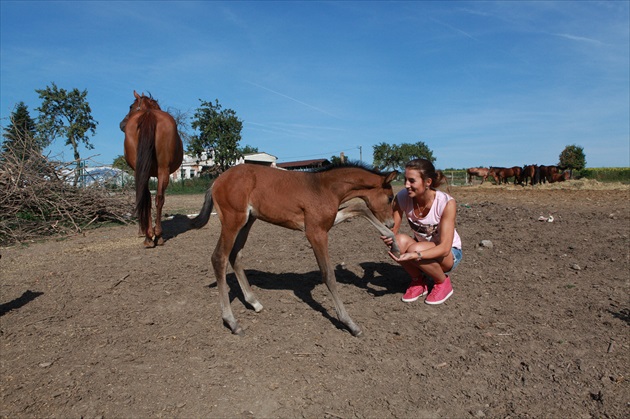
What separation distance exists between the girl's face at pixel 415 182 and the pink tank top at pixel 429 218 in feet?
1.02

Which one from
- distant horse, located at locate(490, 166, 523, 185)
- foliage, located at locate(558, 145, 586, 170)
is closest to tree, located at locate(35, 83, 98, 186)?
distant horse, located at locate(490, 166, 523, 185)

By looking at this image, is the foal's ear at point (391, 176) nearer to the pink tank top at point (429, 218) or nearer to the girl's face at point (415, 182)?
the girl's face at point (415, 182)

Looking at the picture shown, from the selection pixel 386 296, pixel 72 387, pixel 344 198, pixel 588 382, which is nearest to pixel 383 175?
pixel 344 198

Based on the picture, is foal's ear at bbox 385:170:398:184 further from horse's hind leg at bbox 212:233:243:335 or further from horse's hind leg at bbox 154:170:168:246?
horse's hind leg at bbox 154:170:168:246

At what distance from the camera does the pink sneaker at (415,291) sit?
15.3 feet

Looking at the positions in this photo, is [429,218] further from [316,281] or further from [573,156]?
[573,156]

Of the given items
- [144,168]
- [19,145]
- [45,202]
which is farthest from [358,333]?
[19,145]

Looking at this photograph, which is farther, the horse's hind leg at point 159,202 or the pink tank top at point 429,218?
the horse's hind leg at point 159,202

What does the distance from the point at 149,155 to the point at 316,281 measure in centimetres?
358

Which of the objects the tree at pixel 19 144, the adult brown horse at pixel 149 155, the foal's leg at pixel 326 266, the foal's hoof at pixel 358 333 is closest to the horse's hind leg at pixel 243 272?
the foal's leg at pixel 326 266

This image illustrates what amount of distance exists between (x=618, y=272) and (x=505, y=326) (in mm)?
2564

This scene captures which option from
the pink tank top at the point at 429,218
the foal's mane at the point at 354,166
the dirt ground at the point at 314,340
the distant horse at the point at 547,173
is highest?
the distant horse at the point at 547,173

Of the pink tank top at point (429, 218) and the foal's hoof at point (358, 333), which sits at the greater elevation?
the pink tank top at point (429, 218)

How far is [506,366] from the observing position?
3.36 m
